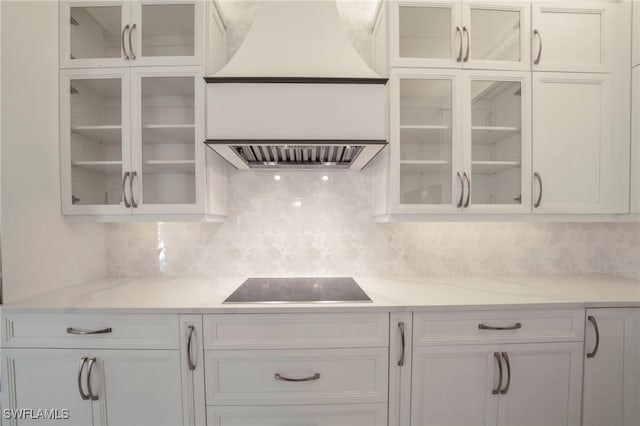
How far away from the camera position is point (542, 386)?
50.5 inches

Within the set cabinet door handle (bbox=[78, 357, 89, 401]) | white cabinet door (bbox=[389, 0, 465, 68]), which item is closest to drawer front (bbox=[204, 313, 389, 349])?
cabinet door handle (bbox=[78, 357, 89, 401])

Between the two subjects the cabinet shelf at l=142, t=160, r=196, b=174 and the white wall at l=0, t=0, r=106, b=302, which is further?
the cabinet shelf at l=142, t=160, r=196, b=174

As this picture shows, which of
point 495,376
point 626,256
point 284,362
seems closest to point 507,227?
point 626,256

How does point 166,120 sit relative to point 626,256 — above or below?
above

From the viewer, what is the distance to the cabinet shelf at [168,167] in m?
1.46

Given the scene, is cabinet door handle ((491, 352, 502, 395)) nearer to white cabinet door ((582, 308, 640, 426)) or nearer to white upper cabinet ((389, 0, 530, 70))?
white cabinet door ((582, 308, 640, 426))

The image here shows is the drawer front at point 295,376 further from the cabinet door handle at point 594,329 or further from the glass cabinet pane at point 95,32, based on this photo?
the glass cabinet pane at point 95,32

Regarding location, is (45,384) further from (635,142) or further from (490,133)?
(635,142)

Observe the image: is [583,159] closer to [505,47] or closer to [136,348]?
[505,47]

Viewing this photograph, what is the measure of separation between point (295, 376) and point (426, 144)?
4.47ft

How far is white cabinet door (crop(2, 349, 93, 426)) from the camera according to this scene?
1.22m

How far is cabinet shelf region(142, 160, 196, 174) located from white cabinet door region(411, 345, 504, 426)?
1508mm

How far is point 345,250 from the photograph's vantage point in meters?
1.81

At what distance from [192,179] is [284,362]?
3.46 ft
